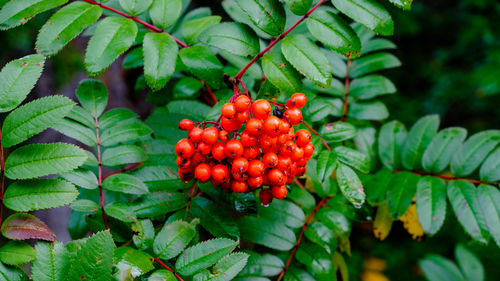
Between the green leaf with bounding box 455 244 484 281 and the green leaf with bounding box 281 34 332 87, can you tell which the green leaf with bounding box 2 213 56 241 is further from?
the green leaf with bounding box 455 244 484 281

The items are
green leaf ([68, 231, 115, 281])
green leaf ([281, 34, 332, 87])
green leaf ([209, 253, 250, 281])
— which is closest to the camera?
green leaf ([68, 231, 115, 281])

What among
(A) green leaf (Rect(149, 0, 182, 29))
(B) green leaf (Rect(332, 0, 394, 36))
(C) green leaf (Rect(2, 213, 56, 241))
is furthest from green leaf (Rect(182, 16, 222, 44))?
(C) green leaf (Rect(2, 213, 56, 241))

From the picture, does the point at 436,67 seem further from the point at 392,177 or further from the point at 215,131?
the point at 215,131

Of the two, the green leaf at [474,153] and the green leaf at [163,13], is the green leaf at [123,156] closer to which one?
the green leaf at [163,13]

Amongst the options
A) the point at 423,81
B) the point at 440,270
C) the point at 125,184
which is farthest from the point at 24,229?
the point at 423,81

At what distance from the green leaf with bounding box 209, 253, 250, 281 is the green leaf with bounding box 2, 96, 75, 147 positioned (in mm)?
693

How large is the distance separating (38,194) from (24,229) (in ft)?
0.38

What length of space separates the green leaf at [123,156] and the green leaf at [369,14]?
934mm

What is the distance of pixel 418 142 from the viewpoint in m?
1.76

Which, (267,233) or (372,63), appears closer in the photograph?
(267,233)

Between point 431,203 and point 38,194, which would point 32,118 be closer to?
point 38,194

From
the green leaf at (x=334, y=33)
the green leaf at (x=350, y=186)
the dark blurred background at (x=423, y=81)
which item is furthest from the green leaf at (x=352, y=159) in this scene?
the dark blurred background at (x=423, y=81)

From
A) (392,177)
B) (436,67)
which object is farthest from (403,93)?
(392,177)

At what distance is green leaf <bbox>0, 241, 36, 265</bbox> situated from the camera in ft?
3.65
